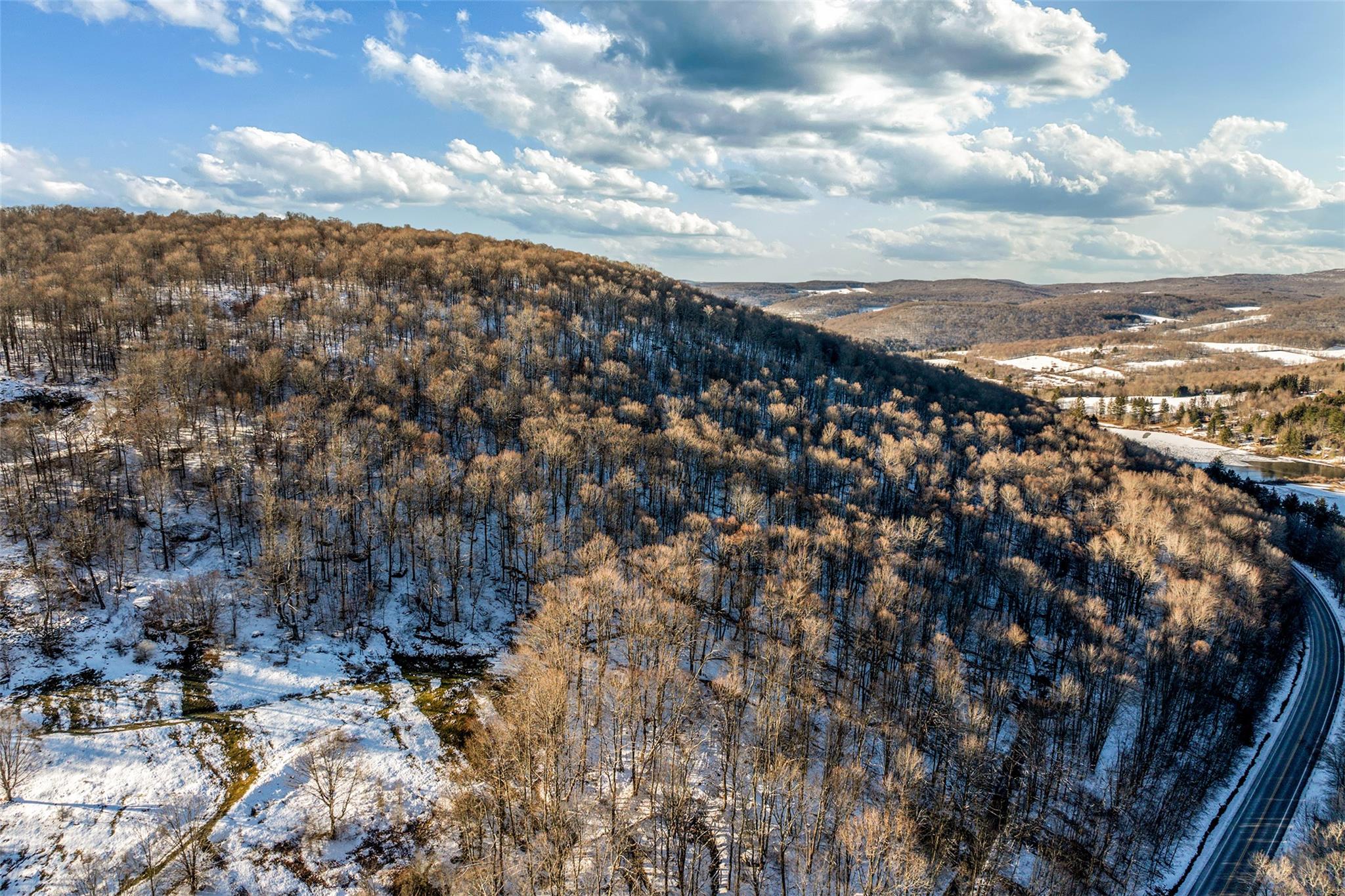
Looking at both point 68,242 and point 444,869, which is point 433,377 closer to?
point 444,869

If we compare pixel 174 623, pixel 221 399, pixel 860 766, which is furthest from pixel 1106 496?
pixel 221 399

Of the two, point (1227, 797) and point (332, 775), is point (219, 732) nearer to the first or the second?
point (332, 775)

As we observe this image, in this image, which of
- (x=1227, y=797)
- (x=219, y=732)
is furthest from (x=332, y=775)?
(x=1227, y=797)

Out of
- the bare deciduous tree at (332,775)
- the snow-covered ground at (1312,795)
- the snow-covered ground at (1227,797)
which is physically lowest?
the snow-covered ground at (1227,797)

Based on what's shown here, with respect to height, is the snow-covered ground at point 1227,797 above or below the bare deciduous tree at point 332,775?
below

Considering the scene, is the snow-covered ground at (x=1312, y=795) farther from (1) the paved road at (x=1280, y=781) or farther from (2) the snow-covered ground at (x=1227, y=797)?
(2) the snow-covered ground at (x=1227, y=797)

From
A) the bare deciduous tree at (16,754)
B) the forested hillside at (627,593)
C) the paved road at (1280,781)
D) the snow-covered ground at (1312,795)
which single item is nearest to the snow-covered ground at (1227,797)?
the paved road at (1280,781)

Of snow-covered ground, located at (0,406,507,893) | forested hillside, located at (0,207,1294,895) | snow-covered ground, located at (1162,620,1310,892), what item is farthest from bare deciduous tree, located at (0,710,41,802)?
snow-covered ground, located at (1162,620,1310,892)
